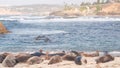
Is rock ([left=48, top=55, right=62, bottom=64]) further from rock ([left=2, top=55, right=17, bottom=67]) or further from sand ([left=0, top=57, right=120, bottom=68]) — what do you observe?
rock ([left=2, top=55, right=17, bottom=67])

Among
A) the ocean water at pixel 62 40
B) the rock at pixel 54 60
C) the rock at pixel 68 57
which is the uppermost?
the rock at pixel 54 60

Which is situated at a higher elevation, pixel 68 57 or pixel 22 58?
pixel 22 58

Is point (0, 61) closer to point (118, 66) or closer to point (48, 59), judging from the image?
point (48, 59)

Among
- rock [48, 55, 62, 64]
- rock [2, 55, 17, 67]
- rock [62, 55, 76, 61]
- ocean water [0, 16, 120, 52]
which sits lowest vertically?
ocean water [0, 16, 120, 52]

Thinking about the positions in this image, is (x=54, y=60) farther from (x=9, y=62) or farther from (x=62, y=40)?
(x=62, y=40)

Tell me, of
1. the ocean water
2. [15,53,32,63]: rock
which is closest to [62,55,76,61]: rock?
[15,53,32,63]: rock

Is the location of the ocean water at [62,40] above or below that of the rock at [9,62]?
below

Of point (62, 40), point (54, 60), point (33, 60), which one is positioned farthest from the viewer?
point (62, 40)

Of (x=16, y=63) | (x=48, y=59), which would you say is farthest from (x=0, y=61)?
(x=48, y=59)

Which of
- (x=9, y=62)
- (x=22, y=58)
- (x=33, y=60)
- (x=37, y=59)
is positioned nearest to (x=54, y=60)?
(x=37, y=59)

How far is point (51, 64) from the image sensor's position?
848 inches

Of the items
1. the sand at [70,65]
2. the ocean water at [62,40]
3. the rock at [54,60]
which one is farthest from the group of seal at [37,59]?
the ocean water at [62,40]

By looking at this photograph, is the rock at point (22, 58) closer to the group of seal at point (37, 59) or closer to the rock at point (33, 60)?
the group of seal at point (37, 59)

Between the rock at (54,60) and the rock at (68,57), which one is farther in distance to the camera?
the rock at (68,57)
